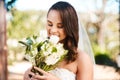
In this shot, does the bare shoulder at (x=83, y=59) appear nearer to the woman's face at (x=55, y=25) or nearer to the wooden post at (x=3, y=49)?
the woman's face at (x=55, y=25)

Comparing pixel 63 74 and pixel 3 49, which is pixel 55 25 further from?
pixel 3 49

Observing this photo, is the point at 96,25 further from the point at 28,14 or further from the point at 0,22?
the point at 0,22

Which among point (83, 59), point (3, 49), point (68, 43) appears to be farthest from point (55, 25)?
point (3, 49)

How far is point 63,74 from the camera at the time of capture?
2705 mm

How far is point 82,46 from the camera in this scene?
11.4 ft

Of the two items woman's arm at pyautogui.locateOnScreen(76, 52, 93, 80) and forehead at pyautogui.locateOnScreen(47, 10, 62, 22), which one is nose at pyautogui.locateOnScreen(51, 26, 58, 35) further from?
woman's arm at pyautogui.locateOnScreen(76, 52, 93, 80)

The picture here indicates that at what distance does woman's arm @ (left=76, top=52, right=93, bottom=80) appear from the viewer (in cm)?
259

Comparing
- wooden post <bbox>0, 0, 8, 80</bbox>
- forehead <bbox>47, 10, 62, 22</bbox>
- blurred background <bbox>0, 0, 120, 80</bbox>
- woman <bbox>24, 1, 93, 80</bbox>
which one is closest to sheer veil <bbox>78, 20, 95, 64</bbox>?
woman <bbox>24, 1, 93, 80</bbox>

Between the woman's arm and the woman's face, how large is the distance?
0.21 metres

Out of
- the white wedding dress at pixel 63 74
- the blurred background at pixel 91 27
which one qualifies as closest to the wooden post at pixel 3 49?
the white wedding dress at pixel 63 74

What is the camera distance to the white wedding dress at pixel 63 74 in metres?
2.69

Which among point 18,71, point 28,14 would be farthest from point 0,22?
point 28,14

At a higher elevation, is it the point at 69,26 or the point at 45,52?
the point at 69,26

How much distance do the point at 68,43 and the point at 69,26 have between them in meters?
0.15
